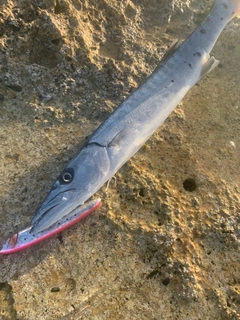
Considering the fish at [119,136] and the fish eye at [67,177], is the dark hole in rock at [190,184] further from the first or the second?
the fish eye at [67,177]

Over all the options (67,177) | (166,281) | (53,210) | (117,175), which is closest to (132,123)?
(117,175)

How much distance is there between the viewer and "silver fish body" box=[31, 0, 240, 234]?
101 inches

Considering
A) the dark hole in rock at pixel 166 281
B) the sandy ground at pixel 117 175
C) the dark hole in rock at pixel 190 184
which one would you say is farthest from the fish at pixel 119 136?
the dark hole in rock at pixel 166 281

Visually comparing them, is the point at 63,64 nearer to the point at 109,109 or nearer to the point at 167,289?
the point at 109,109

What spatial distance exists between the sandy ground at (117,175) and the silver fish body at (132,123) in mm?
353

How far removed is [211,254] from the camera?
2.88 meters

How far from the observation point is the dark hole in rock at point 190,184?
3238 millimetres

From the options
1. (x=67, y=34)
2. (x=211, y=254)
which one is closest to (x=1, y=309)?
(x=211, y=254)

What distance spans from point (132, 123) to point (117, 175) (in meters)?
0.60

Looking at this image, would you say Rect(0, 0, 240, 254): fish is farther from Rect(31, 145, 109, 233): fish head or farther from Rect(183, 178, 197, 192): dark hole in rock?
Rect(183, 178, 197, 192): dark hole in rock

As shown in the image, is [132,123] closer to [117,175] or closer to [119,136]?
[119,136]

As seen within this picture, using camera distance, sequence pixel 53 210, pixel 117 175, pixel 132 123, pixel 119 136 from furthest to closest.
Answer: pixel 117 175
pixel 132 123
pixel 119 136
pixel 53 210

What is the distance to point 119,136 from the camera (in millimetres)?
2932

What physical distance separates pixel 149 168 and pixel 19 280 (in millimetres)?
1755
